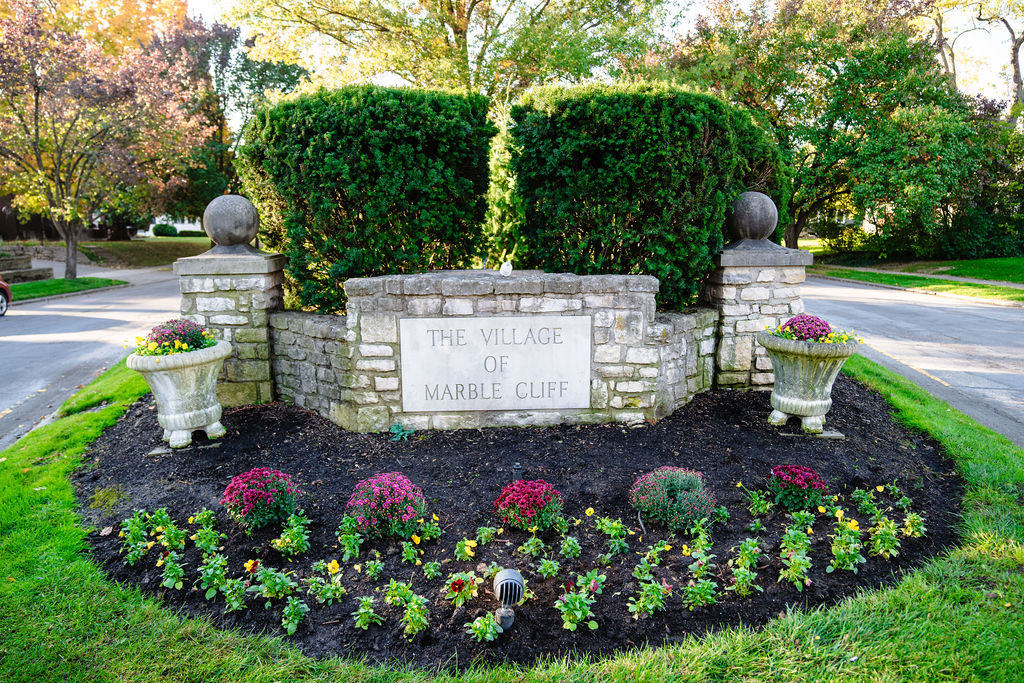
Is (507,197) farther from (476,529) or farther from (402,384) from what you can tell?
(476,529)

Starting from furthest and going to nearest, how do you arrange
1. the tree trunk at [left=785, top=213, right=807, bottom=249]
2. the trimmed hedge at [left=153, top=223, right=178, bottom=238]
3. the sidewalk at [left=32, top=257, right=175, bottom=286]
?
the trimmed hedge at [left=153, top=223, right=178, bottom=238] → the tree trunk at [left=785, top=213, right=807, bottom=249] → the sidewalk at [left=32, top=257, right=175, bottom=286]

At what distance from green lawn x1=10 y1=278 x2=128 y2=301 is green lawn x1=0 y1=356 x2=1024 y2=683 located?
16.0 meters

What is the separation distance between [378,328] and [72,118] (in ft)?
59.1

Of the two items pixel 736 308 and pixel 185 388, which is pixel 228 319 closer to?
pixel 185 388

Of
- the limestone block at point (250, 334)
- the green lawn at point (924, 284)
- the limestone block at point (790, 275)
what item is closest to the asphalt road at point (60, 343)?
the limestone block at point (250, 334)

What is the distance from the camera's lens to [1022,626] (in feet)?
9.04

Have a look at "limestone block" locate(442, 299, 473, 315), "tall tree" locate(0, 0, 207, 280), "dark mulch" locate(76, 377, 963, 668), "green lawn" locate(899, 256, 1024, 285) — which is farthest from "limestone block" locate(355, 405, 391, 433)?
"green lawn" locate(899, 256, 1024, 285)

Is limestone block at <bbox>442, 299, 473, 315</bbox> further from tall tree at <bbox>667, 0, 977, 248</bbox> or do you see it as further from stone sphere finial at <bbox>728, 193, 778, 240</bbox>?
tall tree at <bbox>667, 0, 977, 248</bbox>

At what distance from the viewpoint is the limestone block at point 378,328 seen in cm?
500

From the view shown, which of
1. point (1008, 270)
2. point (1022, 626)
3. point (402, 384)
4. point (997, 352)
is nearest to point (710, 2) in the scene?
point (1008, 270)

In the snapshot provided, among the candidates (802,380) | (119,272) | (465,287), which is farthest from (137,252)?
(802,380)

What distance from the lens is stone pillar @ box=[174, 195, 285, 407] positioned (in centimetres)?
562

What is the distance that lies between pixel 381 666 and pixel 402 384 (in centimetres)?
273

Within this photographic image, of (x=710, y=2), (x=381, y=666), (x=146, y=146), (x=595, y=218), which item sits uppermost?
(x=710, y=2)
